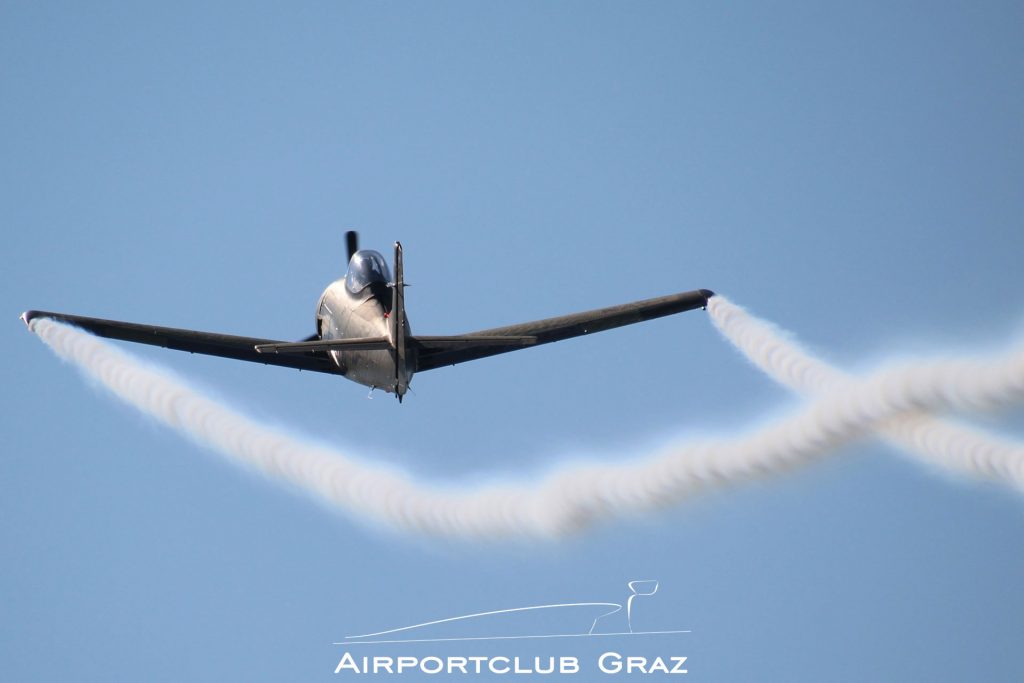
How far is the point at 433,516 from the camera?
5025cm

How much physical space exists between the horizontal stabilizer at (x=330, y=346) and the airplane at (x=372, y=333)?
2.4 inches

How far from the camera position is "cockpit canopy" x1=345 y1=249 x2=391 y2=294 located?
46.9 meters

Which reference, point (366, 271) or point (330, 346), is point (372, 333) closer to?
point (366, 271)

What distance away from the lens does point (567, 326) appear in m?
49.4

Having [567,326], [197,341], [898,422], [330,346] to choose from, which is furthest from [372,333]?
[898,422]

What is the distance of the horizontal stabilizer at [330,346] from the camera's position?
4194cm

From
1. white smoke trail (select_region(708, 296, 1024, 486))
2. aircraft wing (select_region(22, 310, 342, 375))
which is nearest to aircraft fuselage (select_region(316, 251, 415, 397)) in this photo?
aircraft wing (select_region(22, 310, 342, 375))

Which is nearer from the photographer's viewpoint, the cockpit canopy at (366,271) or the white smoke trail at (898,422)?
the white smoke trail at (898,422)

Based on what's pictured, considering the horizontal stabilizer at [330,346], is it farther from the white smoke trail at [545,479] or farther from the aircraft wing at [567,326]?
the white smoke trail at [545,479]

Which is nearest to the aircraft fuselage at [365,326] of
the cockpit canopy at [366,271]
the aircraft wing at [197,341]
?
the cockpit canopy at [366,271]

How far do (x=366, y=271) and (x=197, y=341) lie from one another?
17.5ft

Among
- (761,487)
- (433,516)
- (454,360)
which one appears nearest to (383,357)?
(454,360)

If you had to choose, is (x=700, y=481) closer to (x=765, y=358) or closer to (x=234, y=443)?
(x=765, y=358)

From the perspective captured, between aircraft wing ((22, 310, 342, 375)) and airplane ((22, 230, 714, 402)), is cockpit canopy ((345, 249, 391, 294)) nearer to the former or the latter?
airplane ((22, 230, 714, 402))
